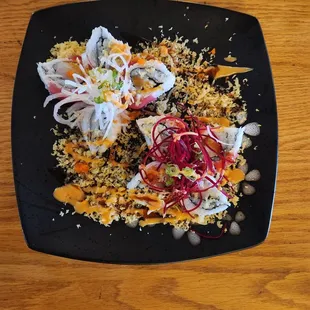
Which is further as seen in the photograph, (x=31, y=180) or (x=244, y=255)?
(x=244, y=255)

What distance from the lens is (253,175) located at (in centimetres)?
144

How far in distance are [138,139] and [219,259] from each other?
0.43m

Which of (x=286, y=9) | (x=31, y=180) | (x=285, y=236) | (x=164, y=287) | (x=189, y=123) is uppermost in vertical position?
(x=286, y=9)

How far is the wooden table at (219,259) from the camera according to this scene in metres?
1.46

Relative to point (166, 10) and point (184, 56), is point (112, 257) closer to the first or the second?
point (184, 56)

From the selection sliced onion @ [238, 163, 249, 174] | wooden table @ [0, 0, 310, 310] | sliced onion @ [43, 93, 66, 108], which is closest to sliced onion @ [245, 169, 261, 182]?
sliced onion @ [238, 163, 249, 174]

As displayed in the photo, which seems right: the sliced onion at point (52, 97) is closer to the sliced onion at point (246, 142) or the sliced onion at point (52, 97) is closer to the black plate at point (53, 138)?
the black plate at point (53, 138)

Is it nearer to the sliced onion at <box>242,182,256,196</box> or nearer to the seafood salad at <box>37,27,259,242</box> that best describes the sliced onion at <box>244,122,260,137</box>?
the seafood salad at <box>37,27,259,242</box>

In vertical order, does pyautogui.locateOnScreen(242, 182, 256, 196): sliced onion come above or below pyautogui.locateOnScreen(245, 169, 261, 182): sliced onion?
below

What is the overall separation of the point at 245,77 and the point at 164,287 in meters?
Answer: 0.66

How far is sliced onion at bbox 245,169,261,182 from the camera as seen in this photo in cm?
144

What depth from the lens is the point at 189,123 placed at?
4.69ft

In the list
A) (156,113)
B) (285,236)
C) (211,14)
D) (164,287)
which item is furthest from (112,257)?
(211,14)

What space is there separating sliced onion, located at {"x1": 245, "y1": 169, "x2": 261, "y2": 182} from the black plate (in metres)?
0.01
